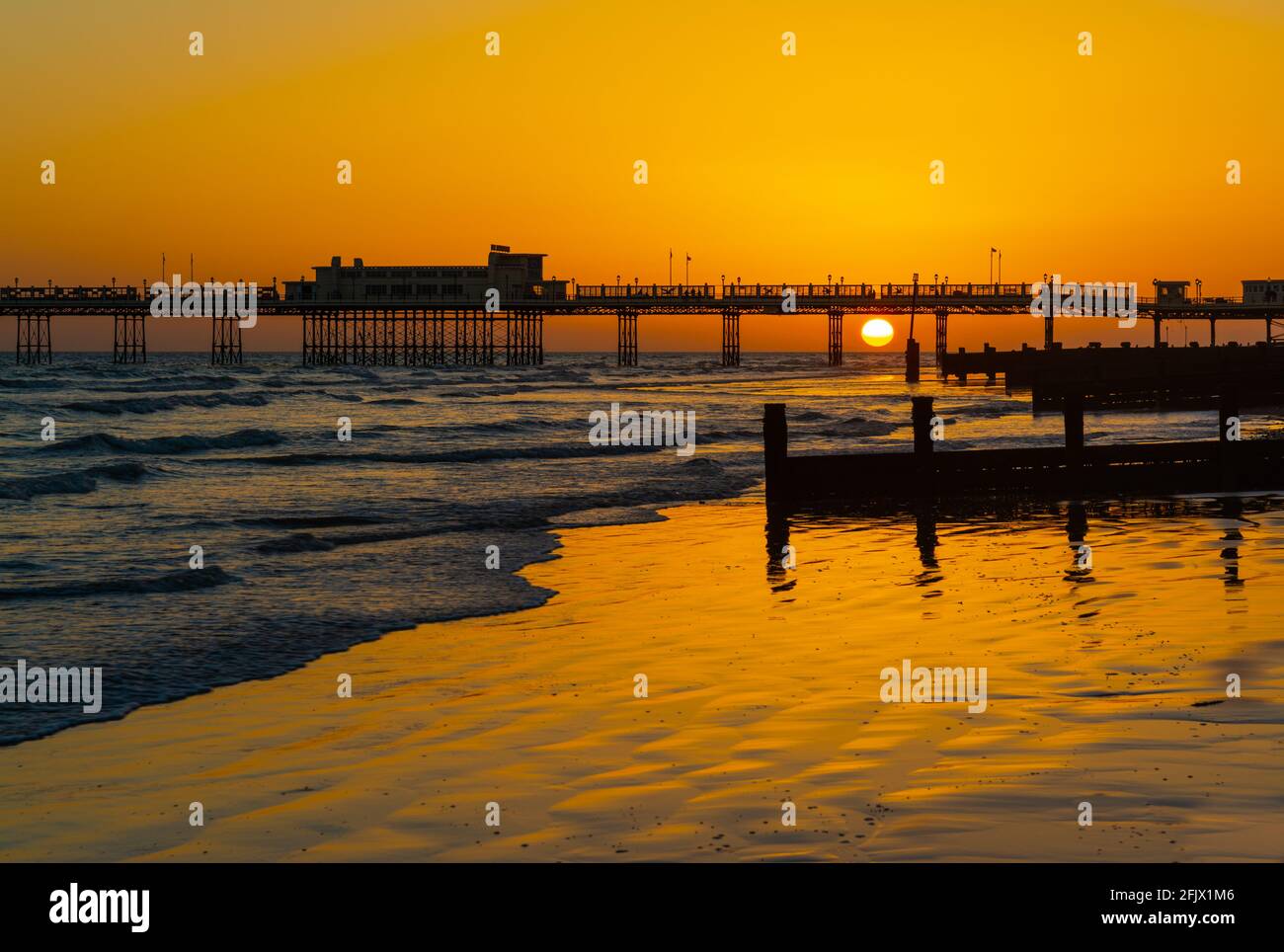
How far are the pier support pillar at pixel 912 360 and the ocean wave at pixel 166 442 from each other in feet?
212

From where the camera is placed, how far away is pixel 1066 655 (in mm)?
11156

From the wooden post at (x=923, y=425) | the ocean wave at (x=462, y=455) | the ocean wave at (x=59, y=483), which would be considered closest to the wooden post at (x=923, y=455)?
the wooden post at (x=923, y=425)

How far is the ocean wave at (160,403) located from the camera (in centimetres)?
5872

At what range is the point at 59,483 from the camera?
93.0 ft

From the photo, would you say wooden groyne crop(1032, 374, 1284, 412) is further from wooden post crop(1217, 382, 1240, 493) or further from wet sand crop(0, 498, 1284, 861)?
wet sand crop(0, 498, 1284, 861)

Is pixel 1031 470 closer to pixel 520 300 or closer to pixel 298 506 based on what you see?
pixel 298 506

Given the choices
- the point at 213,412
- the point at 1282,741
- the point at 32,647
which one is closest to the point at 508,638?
the point at 32,647

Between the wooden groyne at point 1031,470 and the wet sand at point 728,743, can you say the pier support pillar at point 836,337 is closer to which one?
the wooden groyne at point 1031,470

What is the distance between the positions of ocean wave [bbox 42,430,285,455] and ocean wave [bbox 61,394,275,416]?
50.7 feet

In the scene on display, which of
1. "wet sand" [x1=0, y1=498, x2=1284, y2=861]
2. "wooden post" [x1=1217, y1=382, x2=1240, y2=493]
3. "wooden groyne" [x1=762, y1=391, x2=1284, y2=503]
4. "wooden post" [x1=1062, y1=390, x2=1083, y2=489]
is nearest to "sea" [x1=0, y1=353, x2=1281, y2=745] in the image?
"wet sand" [x1=0, y1=498, x2=1284, y2=861]

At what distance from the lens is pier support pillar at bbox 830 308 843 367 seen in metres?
139

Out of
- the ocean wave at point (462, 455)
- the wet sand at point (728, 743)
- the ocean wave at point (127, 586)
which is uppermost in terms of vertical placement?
the ocean wave at point (462, 455)

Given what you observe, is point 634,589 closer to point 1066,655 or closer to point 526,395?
point 1066,655
